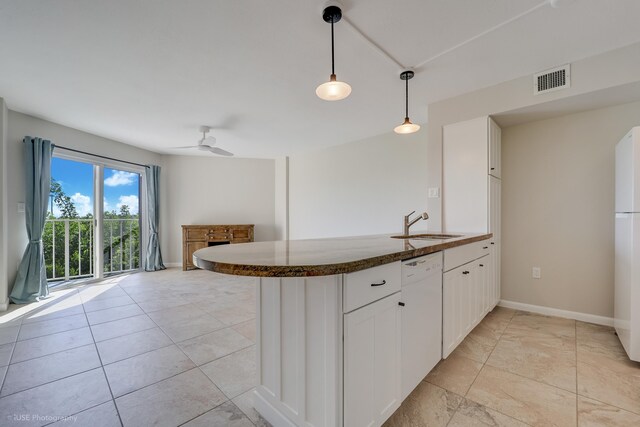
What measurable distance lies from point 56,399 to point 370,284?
1.95m

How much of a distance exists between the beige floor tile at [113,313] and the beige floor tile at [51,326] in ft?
0.23

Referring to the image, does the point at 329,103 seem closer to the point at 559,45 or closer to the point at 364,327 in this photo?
the point at 559,45

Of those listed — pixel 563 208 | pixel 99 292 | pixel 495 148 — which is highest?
pixel 495 148

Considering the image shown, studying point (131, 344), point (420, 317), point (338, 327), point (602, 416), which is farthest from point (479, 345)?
point (131, 344)

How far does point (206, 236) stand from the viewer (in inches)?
213

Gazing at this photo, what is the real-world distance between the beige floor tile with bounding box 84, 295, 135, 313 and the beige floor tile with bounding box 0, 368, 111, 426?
1.67 metres

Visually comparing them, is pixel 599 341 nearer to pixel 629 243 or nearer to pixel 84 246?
pixel 629 243

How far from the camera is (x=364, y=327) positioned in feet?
3.61

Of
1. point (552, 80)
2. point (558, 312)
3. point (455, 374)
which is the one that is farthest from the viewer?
point (558, 312)

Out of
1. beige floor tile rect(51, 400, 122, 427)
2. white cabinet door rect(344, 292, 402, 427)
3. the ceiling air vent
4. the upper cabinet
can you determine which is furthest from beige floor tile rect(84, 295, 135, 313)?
the ceiling air vent

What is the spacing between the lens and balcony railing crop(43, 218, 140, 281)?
393 centimetres

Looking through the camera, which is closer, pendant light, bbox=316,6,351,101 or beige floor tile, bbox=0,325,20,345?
pendant light, bbox=316,6,351,101

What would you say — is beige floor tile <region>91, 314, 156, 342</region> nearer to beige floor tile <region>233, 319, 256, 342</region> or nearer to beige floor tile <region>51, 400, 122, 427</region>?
beige floor tile <region>233, 319, 256, 342</region>

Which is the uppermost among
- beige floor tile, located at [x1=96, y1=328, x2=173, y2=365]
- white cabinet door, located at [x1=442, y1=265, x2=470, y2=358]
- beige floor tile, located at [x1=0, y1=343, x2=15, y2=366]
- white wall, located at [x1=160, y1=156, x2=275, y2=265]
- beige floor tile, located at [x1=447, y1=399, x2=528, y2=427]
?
white wall, located at [x1=160, y1=156, x2=275, y2=265]
